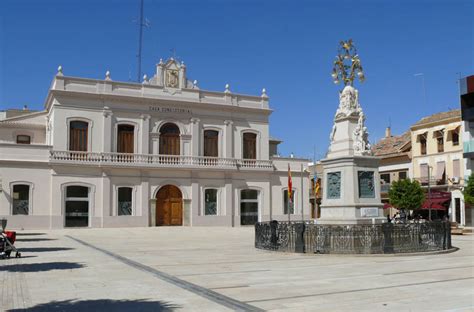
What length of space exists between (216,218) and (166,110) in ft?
30.6

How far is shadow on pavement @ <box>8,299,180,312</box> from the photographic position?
321 inches

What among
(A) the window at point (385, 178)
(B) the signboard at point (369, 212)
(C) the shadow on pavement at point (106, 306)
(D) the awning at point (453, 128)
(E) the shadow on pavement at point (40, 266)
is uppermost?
(D) the awning at point (453, 128)

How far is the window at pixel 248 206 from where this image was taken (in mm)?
42188

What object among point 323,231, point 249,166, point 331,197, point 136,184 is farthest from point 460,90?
point 323,231

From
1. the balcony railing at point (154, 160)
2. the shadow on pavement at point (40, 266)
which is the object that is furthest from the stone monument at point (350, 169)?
the balcony railing at point (154, 160)

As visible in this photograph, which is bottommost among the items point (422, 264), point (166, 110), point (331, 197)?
point (422, 264)

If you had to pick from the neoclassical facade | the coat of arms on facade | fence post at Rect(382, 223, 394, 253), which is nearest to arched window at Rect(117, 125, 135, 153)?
the neoclassical facade

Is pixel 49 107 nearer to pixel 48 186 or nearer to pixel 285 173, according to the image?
pixel 48 186

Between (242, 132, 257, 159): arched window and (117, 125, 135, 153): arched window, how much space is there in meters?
9.51

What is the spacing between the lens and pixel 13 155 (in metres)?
34.8

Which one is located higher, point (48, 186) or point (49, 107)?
point (49, 107)

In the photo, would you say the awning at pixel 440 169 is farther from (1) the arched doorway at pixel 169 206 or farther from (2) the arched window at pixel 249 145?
(1) the arched doorway at pixel 169 206

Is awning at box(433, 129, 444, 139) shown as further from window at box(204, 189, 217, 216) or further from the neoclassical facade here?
window at box(204, 189, 217, 216)

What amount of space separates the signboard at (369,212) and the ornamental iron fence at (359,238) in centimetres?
166
